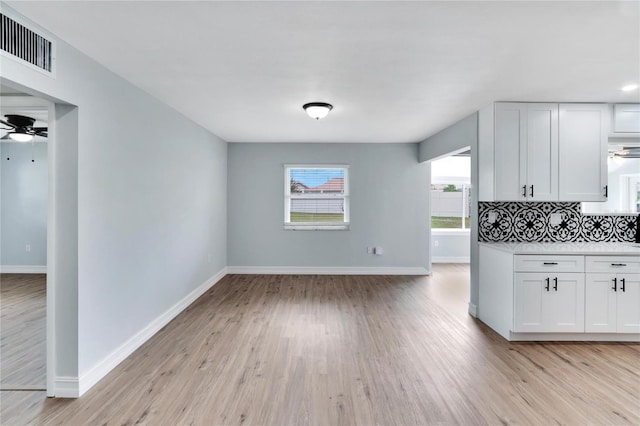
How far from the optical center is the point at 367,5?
1.79 metres

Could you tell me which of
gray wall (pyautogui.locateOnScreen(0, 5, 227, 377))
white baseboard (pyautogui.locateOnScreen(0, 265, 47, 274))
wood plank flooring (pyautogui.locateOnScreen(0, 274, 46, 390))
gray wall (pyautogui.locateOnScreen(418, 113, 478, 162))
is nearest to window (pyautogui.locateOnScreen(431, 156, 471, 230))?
gray wall (pyautogui.locateOnScreen(418, 113, 478, 162))

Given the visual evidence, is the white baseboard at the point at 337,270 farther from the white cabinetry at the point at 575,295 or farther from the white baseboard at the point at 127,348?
the white cabinetry at the point at 575,295

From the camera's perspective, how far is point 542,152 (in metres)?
3.71

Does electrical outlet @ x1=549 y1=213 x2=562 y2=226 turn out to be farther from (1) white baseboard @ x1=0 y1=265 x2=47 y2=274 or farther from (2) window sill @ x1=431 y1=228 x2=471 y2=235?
(1) white baseboard @ x1=0 y1=265 x2=47 y2=274

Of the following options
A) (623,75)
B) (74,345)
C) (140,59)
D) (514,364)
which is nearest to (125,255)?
(74,345)

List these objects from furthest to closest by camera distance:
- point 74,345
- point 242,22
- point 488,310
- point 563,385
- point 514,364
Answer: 1. point 488,310
2. point 514,364
3. point 563,385
4. point 74,345
5. point 242,22

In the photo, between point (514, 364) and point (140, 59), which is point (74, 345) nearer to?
point (140, 59)

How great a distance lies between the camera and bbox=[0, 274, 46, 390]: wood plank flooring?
8.41 feet

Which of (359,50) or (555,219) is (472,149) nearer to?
(555,219)

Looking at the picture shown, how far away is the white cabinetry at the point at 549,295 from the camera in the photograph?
10.7 feet

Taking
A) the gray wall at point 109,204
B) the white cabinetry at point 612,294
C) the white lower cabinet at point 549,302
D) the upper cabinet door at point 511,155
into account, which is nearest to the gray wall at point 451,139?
the upper cabinet door at point 511,155

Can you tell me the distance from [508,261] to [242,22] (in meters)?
3.30

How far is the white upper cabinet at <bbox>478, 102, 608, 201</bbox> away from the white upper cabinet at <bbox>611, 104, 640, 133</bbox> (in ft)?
0.41

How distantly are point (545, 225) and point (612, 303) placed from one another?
3.56 feet
